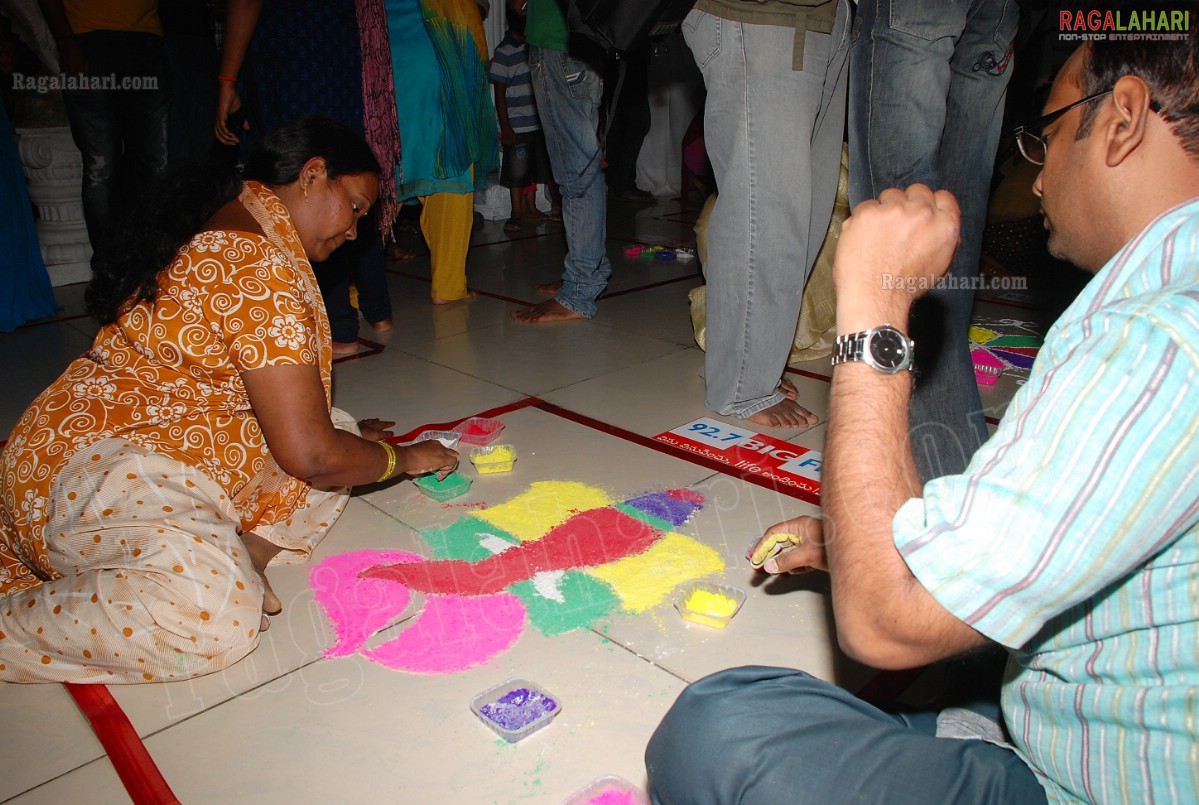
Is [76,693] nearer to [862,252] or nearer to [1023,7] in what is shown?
[862,252]

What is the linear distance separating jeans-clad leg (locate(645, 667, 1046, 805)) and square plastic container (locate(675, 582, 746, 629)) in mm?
621

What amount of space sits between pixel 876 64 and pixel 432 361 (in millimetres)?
1730

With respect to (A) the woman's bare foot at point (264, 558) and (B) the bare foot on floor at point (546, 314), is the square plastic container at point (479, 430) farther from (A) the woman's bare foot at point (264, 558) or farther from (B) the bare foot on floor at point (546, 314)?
(B) the bare foot on floor at point (546, 314)

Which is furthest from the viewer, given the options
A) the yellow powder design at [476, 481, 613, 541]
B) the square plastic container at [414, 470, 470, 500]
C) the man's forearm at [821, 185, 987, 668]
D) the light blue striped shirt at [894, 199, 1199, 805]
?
the square plastic container at [414, 470, 470, 500]

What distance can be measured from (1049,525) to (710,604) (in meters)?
0.97

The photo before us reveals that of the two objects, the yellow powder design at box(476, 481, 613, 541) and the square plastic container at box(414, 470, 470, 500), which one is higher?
the square plastic container at box(414, 470, 470, 500)

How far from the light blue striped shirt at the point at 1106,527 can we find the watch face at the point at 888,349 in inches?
4.9

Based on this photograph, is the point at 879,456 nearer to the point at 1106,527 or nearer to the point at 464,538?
the point at 1106,527

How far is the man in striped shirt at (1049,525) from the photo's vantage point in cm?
63

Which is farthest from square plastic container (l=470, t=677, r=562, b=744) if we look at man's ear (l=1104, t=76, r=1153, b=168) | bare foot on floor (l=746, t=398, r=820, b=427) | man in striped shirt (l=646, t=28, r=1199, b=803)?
bare foot on floor (l=746, t=398, r=820, b=427)

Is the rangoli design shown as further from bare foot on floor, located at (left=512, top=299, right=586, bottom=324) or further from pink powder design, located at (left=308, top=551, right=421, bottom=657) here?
bare foot on floor, located at (left=512, top=299, right=586, bottom=324)

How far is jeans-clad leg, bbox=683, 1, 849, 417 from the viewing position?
219 cm

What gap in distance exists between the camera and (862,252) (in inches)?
34.9

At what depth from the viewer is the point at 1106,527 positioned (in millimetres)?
630
